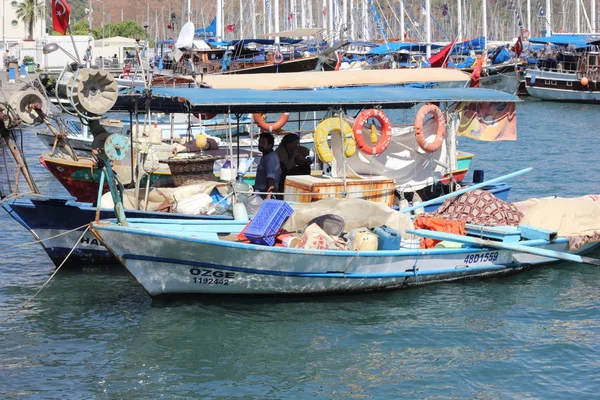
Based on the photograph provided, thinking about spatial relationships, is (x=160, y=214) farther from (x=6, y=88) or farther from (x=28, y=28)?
→ (x=28, y=28)

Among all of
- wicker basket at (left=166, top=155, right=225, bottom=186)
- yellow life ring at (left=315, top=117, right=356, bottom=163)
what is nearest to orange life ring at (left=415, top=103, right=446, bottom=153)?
yellow life ring at (left=315, top=117, right=356, bottom=163)

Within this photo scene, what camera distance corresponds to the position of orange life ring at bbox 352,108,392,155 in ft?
48.5

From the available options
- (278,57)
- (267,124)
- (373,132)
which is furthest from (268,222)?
(278,57)

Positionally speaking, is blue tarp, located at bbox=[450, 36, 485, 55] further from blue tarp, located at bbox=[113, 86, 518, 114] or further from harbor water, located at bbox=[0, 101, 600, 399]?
harbor water, located at bbox=[0, 101, 600, 399]

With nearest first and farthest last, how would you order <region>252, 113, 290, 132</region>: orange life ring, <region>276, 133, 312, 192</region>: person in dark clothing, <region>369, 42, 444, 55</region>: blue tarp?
1. <region>276, 133, 312, 192</region>: person in dark clothing
2. <region>252, 113, 290, 132</region>: orange life ring
3. <region>369, 42, 444, 55</region>: blue tarp

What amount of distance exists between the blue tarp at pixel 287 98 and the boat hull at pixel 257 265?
8.84 ft

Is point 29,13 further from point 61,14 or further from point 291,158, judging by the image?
point 61,14

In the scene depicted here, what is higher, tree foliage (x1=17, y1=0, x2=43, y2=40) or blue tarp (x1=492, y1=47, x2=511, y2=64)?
tree foliage (x1=17, y1=0, x2=43, y2=40)

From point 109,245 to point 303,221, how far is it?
2.84 m

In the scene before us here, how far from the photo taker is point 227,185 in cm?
1526

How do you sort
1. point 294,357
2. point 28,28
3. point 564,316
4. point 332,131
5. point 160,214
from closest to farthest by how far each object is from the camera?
point 294,357, point 564,316, point 160,214, point 332,131, point 28,28

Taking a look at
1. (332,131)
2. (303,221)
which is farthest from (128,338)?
(332,131)

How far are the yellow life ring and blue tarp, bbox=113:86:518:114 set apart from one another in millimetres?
313

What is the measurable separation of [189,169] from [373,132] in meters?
3.41
